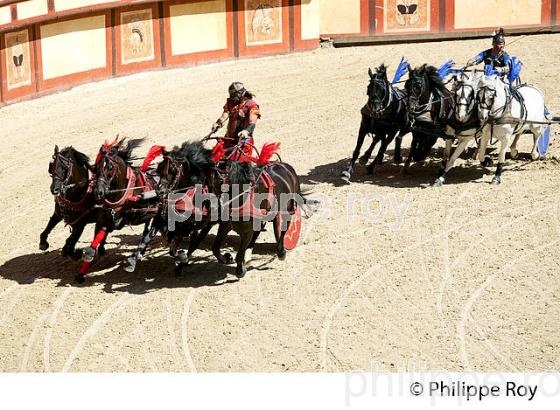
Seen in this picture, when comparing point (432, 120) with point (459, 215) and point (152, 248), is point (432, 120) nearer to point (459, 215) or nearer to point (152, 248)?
A: point (459, 215)

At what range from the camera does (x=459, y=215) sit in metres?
15.3

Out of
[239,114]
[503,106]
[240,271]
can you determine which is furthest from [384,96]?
[240,271]

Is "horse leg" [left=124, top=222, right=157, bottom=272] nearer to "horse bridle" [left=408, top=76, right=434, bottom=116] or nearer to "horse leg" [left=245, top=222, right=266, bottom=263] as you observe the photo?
"horse leg" [left=245, top=222, right=266, bottom=263]

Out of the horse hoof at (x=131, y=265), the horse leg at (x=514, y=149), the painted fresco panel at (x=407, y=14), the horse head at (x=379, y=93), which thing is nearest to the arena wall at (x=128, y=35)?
the painted fresco panel at (x=407, y=14)

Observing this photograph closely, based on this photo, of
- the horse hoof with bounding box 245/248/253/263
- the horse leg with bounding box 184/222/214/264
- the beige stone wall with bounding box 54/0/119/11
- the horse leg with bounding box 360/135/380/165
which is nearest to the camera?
the horse leg with bounding box 184/222/214/264

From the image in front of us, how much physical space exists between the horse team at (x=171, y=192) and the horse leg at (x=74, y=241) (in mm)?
17

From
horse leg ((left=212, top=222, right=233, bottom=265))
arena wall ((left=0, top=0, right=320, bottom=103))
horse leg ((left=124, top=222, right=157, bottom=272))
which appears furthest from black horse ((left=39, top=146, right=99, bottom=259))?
arena wall ((left=0, top=0, right=320, bottom=103))

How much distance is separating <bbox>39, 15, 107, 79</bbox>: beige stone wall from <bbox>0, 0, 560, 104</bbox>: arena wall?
0.06 ft

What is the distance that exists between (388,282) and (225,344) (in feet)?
7.82

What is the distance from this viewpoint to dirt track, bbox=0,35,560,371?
38.0 feet

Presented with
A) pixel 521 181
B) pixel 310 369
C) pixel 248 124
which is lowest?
pixel 310 369

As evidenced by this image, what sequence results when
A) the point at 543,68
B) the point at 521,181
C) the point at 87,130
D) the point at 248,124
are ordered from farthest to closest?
1. the point at 543,68
2. the point at 87,130
3. the point at 521,181
4. the point at 248,124
